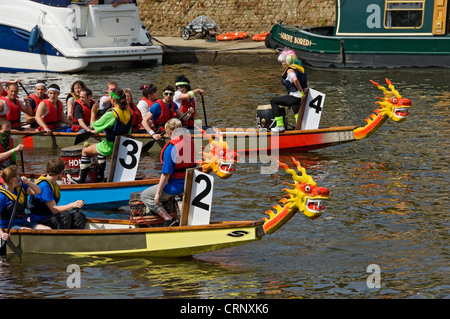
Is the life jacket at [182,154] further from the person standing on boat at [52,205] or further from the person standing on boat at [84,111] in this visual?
the person standing on boat at [84,111]

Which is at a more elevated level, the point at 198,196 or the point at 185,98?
the point at 185,98

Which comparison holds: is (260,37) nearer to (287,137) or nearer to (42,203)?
(287,137)

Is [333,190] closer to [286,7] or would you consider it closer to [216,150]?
[216,150]

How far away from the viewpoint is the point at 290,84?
16.7 metres

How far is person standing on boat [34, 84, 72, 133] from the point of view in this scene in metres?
17.3

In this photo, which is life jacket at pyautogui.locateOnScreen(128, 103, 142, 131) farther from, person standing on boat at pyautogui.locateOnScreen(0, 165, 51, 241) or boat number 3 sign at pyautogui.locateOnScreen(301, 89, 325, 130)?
person standing on boat at pyautogui.locateOnScreen(0, 165, 51, 241)

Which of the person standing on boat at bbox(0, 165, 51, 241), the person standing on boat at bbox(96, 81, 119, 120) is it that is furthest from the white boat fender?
the person standing on boat at bbox(0, 165, 51, 241)

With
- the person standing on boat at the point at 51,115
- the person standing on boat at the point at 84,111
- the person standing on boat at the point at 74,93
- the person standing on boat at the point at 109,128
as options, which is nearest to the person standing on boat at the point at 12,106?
the person standing on boat at the point at 51,115

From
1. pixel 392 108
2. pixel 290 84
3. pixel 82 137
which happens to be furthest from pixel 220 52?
pixel 392 108

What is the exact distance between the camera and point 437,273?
1023 cm

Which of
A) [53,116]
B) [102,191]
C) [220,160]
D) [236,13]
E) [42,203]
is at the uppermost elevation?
[236,13]

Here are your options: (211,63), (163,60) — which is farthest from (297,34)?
(163,60)

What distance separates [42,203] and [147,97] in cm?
567

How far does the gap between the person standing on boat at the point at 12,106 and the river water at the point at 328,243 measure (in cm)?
94
